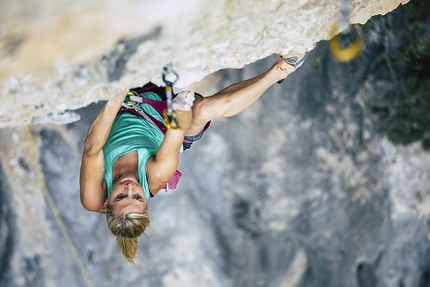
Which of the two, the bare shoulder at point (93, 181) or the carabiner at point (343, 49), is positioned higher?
the bare shoulder at point (93, 181)

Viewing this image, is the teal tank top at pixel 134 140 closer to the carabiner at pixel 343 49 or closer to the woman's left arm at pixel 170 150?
the woman's left arm at pixel 170 150

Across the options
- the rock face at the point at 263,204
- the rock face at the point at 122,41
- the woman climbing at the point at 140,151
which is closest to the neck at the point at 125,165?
the woman climbing at the point at 140,151

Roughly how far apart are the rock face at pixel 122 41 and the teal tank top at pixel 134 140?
0.20 meters

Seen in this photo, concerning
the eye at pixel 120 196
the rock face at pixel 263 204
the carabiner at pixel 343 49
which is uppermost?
the eye at pixel 120 196

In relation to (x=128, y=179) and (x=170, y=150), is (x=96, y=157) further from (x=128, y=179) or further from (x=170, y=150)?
(x=170, y=150)

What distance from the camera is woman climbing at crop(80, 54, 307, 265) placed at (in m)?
1.77

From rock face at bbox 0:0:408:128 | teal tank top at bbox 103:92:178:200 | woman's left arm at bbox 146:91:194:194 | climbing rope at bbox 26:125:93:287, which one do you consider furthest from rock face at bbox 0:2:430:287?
rock face at bbox 0:0:408:128

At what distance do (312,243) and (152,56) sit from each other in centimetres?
302

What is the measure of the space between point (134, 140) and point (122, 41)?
59 centimetres

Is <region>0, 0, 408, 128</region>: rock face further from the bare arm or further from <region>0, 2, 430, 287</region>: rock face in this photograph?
<region>0, 2, 430, 287</region>: rock face

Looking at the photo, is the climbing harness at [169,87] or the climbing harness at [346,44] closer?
the climbing harness at [169,87]

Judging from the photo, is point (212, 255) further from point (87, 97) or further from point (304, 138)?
point (87, 97)

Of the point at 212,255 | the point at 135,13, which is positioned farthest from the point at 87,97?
the point at 212,255

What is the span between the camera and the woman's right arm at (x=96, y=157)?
5.39 ft
